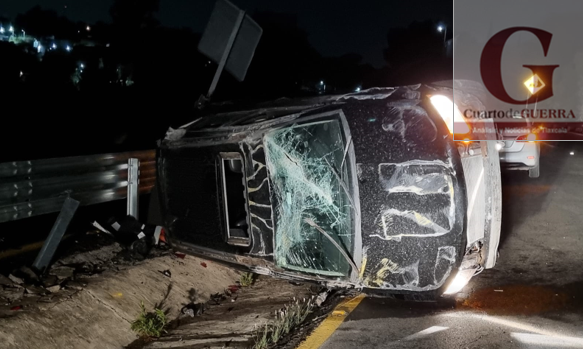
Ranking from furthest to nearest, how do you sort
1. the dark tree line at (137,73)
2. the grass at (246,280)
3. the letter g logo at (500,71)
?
1. the dark tree line at (137,73)
2. the letter g logo at (500,71)
3. the grass at (246,280)

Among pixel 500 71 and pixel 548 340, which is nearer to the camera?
pixel 548 340

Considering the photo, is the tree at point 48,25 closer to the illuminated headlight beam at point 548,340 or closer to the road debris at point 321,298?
the road debris at point 321,298

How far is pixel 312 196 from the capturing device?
439 centimetres

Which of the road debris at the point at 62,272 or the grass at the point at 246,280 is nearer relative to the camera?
the road debris at the point at 62,272

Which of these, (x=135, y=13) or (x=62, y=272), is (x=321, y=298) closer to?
(x=62, y=272)

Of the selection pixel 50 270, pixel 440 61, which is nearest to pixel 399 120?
pixel 50 270

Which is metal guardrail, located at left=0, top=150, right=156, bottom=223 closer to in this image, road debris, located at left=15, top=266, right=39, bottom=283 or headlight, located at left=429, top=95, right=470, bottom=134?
road debris, located at left=15, top=266, right=39, bottom=283

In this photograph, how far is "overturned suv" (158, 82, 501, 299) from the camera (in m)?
4.12

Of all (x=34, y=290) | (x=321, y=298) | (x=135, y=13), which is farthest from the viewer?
(x=135, y=13)

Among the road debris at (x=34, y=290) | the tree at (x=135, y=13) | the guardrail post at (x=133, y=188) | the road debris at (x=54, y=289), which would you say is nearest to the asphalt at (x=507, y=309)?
the road debris at (x=54, y=289)

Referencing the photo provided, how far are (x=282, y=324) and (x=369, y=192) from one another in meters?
1.39

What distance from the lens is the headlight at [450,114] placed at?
14.1 feet

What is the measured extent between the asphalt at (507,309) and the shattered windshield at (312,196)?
2.33 ft

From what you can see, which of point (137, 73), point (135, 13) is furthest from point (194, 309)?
point (135, 13)
